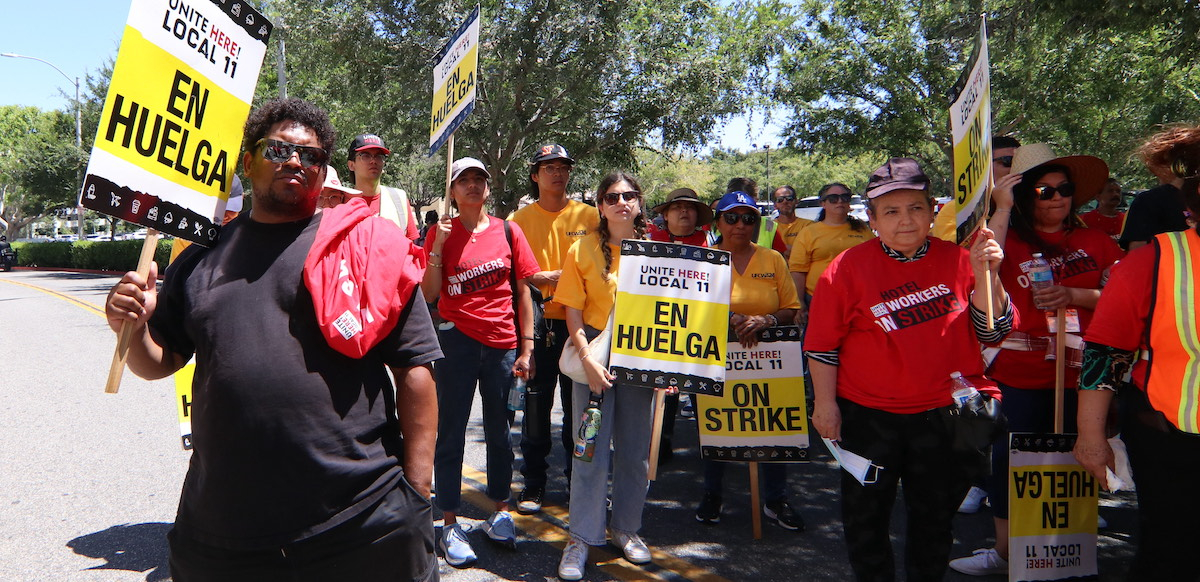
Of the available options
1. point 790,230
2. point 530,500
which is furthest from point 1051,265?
point 790,230

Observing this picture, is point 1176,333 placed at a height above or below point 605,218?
below

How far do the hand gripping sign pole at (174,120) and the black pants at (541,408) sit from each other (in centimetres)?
289

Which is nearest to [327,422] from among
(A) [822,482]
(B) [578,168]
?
(A) [822,482]

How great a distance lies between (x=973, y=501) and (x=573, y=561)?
263 centimetres

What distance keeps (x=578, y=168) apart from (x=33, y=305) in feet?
39.7

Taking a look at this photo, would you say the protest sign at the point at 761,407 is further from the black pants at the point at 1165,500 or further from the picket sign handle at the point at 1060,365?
the black pants at the point at 1165,500

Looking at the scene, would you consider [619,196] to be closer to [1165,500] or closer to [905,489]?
[905,489]

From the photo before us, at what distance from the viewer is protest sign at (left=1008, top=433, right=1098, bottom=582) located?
359cm

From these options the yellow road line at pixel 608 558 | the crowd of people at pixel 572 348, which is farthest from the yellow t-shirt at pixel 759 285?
the yellow road line at pixel 608 558

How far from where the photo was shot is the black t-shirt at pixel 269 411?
210cm

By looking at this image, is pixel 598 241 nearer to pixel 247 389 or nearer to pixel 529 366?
pixel 529 366

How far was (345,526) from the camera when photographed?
216 cm

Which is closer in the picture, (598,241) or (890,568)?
(890,568)

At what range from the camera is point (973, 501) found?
5.15 meters
